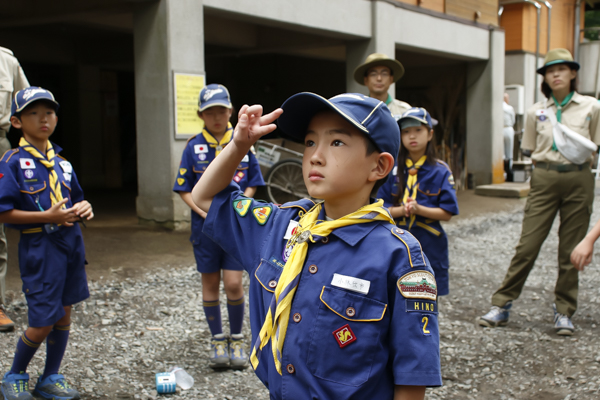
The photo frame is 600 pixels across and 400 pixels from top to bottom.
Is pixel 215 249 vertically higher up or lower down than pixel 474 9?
lower down

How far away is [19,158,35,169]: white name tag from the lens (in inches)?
132

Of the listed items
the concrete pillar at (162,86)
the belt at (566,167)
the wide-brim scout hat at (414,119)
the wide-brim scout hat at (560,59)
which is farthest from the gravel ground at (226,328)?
the wide-brim scout hat at (560,59)

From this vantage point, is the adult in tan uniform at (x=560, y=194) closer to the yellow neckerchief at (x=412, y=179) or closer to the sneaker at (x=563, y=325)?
the sneaker at (x=563, y=325)

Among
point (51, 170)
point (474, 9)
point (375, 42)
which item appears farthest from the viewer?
point (474, 9)

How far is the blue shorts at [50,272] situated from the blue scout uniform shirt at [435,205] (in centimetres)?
212

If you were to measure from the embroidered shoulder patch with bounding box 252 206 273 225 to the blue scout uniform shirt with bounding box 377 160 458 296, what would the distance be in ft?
7.06

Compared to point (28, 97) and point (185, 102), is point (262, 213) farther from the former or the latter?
point (185, 102)

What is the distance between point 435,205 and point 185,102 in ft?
15.1

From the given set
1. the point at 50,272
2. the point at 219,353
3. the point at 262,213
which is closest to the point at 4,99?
the point at 50,272

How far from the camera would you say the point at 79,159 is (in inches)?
519

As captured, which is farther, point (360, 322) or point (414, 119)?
point (414, 119)

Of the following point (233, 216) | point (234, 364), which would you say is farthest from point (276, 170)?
point (233, 216)

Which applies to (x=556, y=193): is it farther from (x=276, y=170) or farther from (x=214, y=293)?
(x=276, y=170)

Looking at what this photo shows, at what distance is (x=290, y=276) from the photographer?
1789mm
